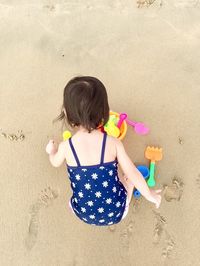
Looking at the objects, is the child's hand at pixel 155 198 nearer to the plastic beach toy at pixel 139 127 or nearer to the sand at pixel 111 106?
the sand at pixel 111 106

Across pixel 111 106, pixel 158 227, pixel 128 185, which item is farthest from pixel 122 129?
pixel 158 227

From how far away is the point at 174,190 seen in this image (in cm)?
149

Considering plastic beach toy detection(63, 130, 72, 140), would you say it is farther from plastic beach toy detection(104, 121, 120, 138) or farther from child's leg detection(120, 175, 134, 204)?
child's leg detection(120, 175, 134, 204)

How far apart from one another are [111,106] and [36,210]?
0.52m

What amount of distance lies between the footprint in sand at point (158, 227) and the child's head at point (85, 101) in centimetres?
49

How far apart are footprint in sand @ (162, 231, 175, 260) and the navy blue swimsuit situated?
22 cm

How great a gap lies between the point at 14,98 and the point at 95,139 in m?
0.63

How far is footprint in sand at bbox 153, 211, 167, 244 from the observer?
141 cm

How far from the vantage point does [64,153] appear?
49.2 inches

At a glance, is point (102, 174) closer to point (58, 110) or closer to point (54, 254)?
point (54, 254)

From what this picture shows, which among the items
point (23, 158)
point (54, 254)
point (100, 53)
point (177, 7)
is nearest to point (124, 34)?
point (100, 53)

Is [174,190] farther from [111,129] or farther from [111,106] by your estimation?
[111,106]

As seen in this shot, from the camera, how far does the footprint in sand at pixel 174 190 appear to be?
4.83 feet

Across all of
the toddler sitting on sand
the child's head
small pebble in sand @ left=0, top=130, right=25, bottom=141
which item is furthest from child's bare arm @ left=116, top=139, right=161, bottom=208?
small pebble in sand @ left=0, top=130, right=25, bottom=141
